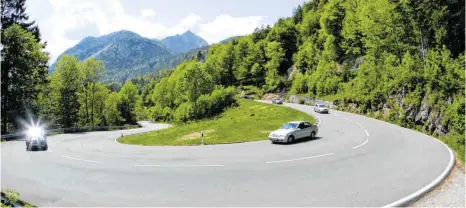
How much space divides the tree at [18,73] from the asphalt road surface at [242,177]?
25.7 metres

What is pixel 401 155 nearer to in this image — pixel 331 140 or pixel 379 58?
pixel 331 140

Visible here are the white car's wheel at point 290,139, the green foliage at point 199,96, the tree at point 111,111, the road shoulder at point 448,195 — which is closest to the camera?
the road shoulder at point 448,195

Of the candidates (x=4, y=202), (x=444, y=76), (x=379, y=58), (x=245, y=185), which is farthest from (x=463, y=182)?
(x=379, y=58)

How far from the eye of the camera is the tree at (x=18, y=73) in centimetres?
4347

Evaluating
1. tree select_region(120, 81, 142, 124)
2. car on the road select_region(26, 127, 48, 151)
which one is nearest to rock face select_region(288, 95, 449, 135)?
car on the road select_region(26, 127, 48, 151)

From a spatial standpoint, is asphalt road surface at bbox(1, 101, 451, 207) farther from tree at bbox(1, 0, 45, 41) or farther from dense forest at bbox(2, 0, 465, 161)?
tree at bbox(1, 0, 45, 41)

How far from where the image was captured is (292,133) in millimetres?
26562

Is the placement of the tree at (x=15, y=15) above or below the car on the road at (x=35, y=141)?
above

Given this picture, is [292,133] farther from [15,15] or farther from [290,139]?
[15,15]

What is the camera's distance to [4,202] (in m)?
10.2

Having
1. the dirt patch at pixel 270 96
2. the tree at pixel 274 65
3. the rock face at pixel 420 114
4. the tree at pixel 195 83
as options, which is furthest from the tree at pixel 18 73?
the tree at pixel 274 65

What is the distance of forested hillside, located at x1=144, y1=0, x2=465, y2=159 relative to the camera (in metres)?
35.8

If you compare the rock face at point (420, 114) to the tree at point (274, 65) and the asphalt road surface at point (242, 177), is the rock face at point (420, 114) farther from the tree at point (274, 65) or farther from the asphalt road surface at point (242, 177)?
the tree at point (274, 65)

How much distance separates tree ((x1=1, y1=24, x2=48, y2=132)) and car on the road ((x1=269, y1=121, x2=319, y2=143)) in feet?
121
